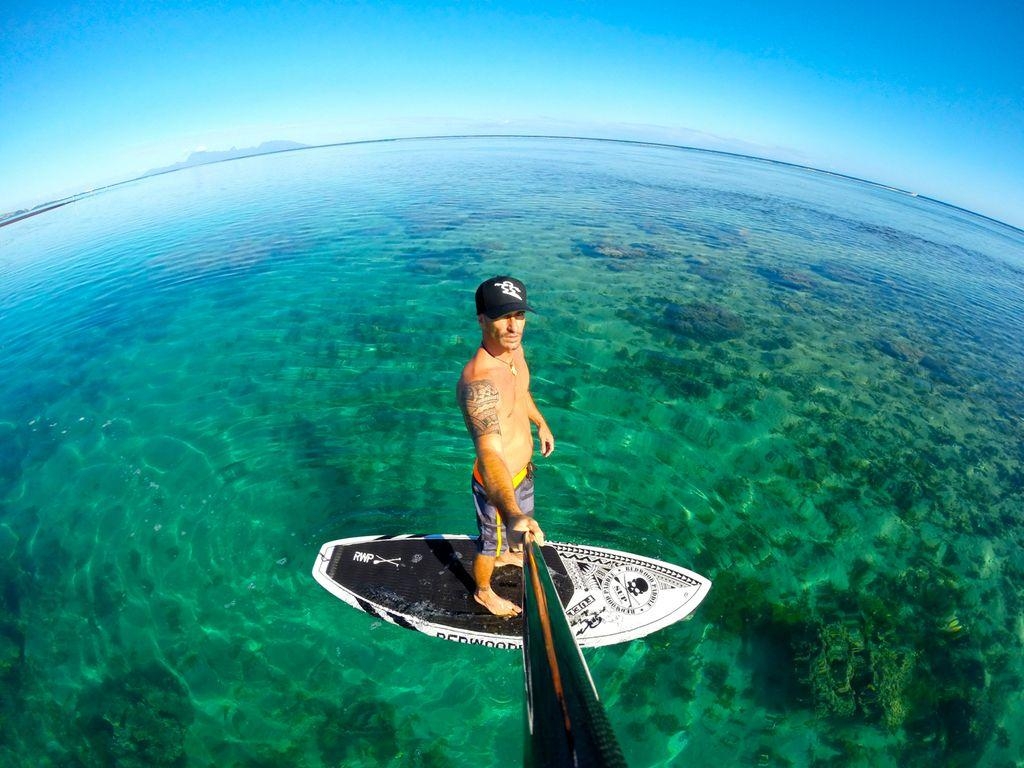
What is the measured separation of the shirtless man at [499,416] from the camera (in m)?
3.83

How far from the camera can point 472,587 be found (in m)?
6.09

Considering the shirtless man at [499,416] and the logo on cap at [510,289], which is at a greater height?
the logo on cap at [510,289]

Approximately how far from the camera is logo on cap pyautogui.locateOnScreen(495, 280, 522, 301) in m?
3.89

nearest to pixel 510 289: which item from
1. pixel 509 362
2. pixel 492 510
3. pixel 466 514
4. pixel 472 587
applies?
Result: pixel 509 362

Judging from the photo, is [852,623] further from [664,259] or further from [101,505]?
[664,259]

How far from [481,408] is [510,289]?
3.56ft

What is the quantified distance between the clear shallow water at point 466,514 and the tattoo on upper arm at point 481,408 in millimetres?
3457

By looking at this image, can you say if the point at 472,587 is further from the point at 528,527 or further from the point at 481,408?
the point at 528,527

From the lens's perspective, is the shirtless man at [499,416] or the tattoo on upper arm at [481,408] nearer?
the shirtless man at [499,416]

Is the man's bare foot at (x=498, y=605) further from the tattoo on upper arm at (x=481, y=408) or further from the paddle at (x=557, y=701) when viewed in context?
the paddle at (x=557, y=701)

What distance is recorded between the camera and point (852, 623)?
6.38m

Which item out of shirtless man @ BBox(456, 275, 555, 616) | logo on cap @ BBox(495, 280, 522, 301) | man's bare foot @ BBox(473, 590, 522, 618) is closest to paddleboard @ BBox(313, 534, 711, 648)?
man's bare foot @ BBox(473, 590, 522, 618)

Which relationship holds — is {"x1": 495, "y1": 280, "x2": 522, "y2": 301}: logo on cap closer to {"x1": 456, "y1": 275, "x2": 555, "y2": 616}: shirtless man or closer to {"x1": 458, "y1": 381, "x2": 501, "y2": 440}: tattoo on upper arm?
{"x1": 456, "y1": 275, "x2": 555, "y2": 616}: shirtless man

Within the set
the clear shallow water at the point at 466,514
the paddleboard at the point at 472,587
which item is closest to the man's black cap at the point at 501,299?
the paddleboard at the point at 472,587
